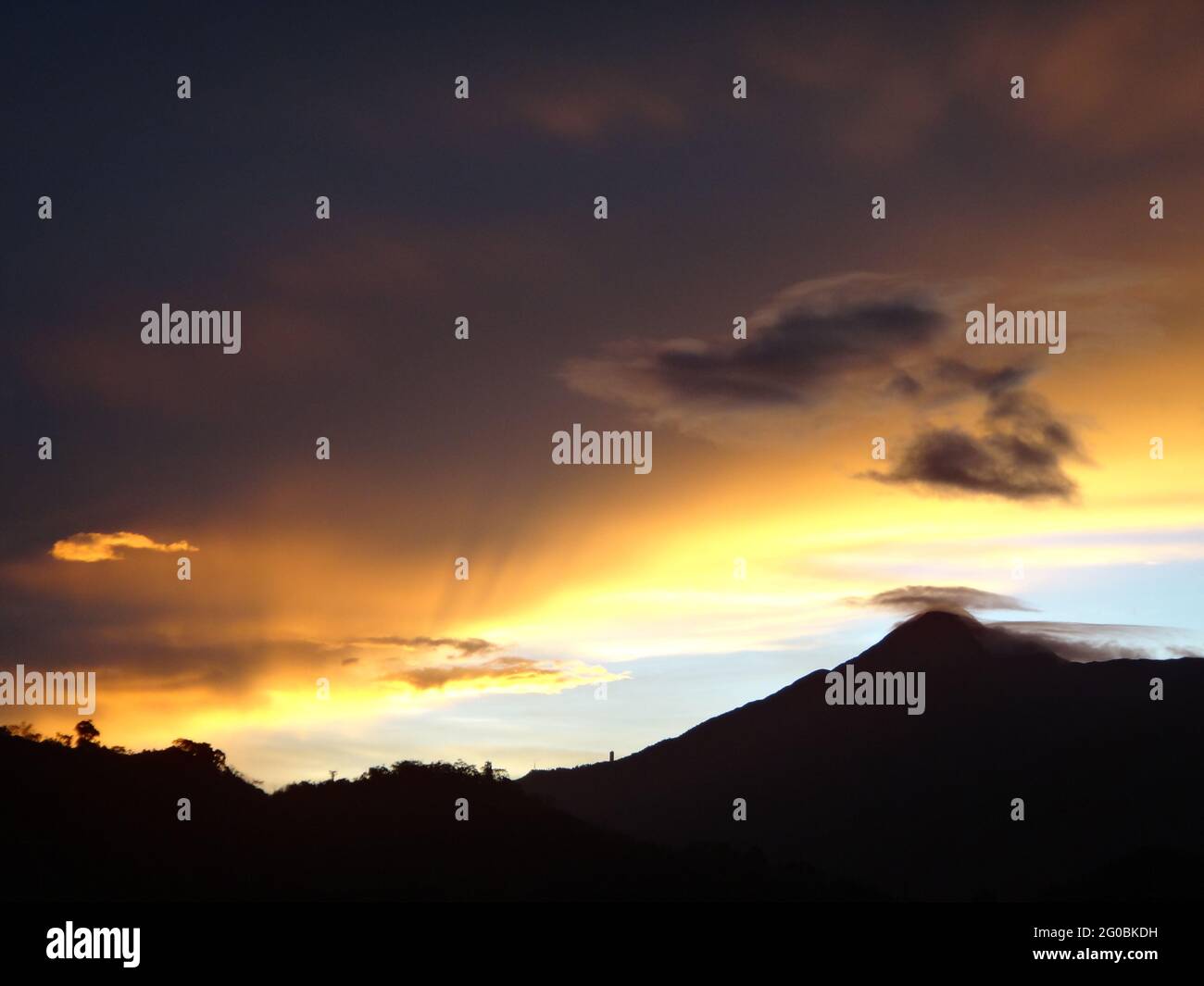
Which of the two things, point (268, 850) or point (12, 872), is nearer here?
point (12, 872)

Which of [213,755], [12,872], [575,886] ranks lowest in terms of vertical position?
[575,886]

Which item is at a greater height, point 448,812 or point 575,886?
point 448,812

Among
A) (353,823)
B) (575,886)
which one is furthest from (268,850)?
(575,886)
